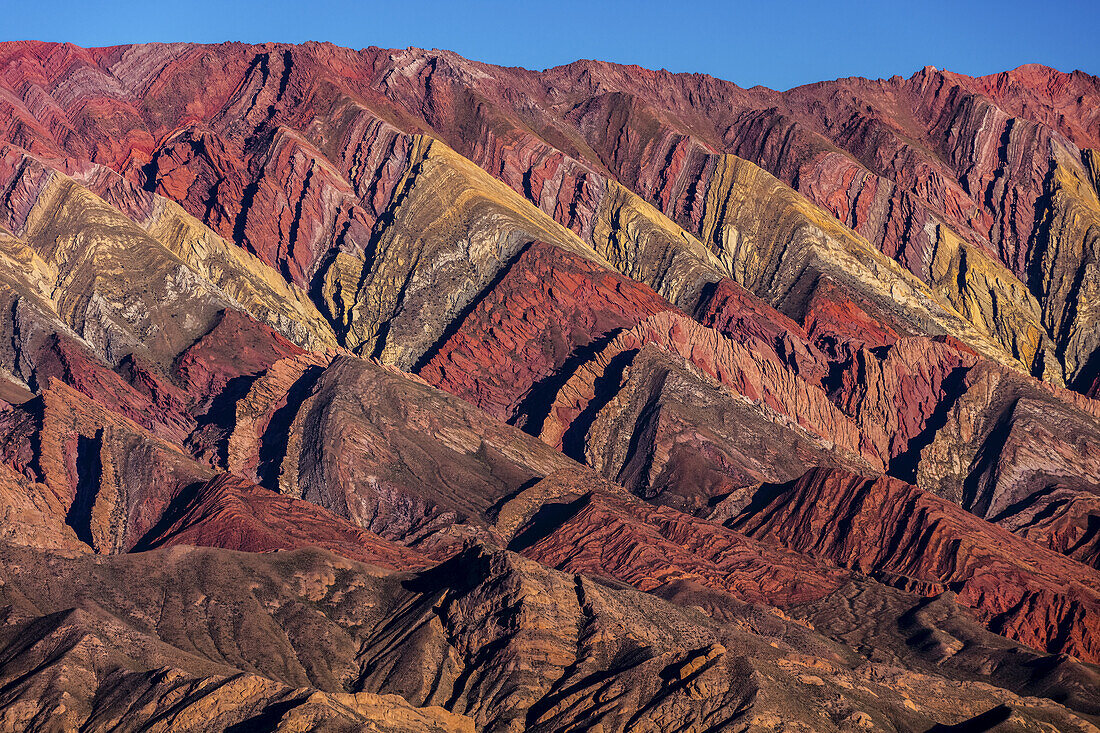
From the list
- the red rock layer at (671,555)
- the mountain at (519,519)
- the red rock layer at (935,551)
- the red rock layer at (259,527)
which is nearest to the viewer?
the mountain at (519,519)

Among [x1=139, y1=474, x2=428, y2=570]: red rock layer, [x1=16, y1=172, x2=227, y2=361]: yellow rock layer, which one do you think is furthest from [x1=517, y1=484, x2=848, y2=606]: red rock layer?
[x1=16, y1=172, x2=227, y2=361]: yellow rock layer

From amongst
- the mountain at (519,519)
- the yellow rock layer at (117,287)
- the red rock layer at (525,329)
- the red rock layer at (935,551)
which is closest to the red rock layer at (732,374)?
the mountain at (519,519)

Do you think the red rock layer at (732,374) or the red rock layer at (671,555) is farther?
the red rock layer at (732,374)

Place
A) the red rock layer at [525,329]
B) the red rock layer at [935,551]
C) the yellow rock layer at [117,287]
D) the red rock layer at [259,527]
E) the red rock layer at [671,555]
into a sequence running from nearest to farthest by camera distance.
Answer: the red rock layer at [259,527] < the red rock layer at [935,551] < the red rock layer at [671,555] < the yellow rock layer at [117,287] < the red rock layer at [525,329]

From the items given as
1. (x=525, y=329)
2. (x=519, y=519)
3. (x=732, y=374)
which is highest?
(x=732, y=374)

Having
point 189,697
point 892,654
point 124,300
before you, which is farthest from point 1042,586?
point 124,300

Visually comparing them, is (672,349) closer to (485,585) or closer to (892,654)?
(892,654)

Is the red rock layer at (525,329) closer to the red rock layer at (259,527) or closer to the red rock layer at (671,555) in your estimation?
the red rock layer at (671,555)

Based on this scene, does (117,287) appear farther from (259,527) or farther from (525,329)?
(259,527)

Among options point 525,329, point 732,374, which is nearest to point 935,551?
point 732,374

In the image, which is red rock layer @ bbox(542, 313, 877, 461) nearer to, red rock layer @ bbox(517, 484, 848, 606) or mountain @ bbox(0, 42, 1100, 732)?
mountain @ bbox(0, 42, 1100, 732)

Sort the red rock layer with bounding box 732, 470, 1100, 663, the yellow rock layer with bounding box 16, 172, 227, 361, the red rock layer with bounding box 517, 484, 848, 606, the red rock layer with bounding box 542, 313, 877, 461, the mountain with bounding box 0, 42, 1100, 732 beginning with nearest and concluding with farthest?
1. the mountain with bounding box 0, 42, 1100, 732
2. the red rock layer with bounding box 732, 470, 1100, 663
3. the red rock layer with bounding box 517, 484, 848, 606
4. the red rock layer with bounding box 542, 313, 877, 461
5. the yellow rock layer with bounding box 16, 172, 227, 361
